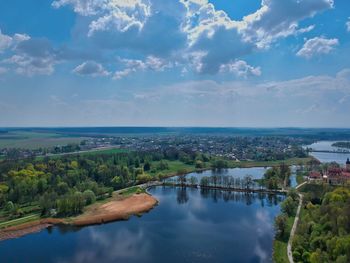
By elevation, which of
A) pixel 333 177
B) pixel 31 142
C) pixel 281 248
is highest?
pixel 31 142

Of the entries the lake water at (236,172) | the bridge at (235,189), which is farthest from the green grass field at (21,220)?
the lake water at (236,172)

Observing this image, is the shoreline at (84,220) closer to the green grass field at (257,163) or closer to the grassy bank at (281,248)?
the grassy bank at (281,248)

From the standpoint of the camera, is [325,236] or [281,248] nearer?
[325,236]

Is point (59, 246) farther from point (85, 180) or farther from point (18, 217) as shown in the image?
point (85, 180)

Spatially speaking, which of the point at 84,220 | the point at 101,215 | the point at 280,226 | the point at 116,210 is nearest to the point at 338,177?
the point at 280,226

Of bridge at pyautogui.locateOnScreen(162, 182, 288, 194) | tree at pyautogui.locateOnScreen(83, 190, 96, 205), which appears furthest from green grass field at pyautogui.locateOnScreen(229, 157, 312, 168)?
tree at pyautogui.locateOnScreen(83, 190, 96, 205)

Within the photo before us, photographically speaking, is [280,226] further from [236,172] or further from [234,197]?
[236,172]
